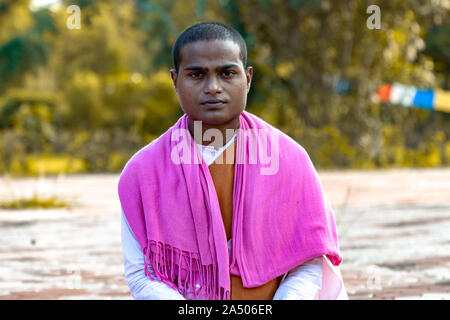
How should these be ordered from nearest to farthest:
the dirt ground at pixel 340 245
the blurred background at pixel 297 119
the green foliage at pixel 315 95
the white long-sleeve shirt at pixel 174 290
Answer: the white long-sleeve shirt at pixel 174 290
the dirt ground at pixel 340 245
the blurred background at pixel 297 119
the green foliage at pixel 315 95

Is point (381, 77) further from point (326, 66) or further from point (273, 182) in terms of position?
point (273, 182)

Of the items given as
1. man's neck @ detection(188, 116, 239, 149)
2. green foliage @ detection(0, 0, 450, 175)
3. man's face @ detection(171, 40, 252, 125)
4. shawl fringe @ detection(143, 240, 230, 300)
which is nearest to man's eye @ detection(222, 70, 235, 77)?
man's face @ detection(171, 40, 252, 125)

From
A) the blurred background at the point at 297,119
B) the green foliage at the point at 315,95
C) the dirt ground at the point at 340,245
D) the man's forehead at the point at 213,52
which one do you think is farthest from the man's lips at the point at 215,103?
the green foliage at the point at 315,95

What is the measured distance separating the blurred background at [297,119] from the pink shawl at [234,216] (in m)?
3.64

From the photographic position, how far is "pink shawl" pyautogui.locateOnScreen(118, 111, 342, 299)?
2518 mm

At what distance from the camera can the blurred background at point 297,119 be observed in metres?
9.44

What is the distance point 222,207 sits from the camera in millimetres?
2572

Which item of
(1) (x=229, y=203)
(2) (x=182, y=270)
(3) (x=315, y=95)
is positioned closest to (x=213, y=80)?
(1) (x=229, y=203)

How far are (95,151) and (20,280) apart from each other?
11450 millimetres

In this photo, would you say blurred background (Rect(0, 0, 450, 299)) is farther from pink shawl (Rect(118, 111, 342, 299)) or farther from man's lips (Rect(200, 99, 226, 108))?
man's lips (Rect(200, 99, 226, 108))

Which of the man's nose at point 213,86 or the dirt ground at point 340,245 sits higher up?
the man's nose at point 213,86

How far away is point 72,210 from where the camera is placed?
34.3ft

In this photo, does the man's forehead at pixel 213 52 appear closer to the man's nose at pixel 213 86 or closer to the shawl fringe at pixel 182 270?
the man's nose at pixel 213 86

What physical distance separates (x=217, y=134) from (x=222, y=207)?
230 millimetres
